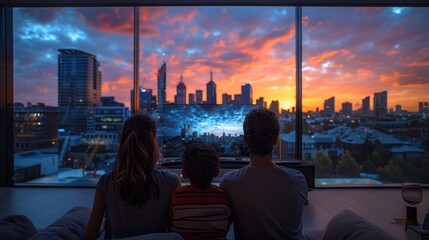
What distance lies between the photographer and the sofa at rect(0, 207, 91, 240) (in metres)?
1.10

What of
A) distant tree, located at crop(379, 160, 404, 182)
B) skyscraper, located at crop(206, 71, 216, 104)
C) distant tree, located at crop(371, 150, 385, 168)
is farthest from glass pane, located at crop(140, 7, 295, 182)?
distant tree, located at crop(379, 160, 404, 182)

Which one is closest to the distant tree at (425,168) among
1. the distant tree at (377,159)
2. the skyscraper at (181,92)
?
the distant tree at (377,159)

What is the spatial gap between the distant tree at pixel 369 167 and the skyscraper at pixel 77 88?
4.53 m

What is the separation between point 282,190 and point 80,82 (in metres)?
4.68

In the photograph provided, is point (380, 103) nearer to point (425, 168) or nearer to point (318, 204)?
point (425, 168)

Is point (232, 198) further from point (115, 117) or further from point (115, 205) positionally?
point (115, 117)

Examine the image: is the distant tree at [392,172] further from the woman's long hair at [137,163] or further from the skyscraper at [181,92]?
the woman's long hair at [137,163]

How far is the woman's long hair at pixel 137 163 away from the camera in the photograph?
1.40m

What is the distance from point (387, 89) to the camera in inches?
207

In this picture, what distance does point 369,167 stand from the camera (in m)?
5.21

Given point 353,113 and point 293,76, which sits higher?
point 293,76

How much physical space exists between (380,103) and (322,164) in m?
1.40

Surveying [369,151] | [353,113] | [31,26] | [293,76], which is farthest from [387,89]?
[31,26]

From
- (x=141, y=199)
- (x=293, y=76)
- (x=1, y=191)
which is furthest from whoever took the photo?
(x=293, y=76)
